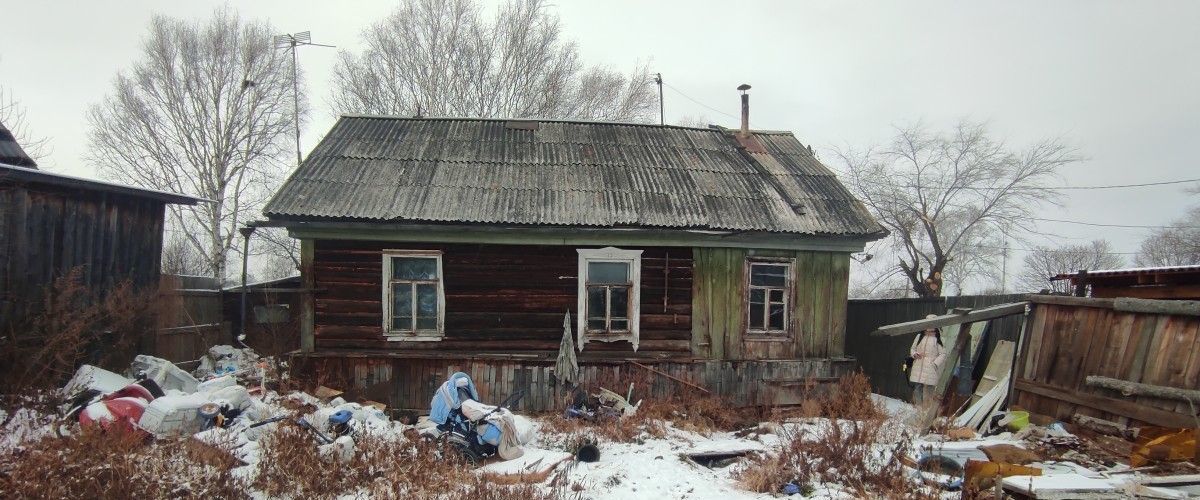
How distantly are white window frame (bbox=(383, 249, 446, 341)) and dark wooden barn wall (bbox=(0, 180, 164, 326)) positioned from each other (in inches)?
137

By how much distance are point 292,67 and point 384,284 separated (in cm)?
1996

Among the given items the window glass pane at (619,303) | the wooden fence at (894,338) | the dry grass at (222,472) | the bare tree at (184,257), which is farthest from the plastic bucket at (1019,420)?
the bare tree at (184,257)

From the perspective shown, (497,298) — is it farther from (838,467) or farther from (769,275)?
(838,467)

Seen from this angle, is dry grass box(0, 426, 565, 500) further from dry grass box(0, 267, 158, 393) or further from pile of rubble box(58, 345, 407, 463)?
dry grass box(0, 267, 158, 393)

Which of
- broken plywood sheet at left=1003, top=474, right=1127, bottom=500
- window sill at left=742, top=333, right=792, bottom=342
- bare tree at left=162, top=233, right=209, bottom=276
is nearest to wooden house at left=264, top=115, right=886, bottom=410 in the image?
window sill at left=742, top=333, right=792, bottom=342

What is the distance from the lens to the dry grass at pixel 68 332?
674 centimetres

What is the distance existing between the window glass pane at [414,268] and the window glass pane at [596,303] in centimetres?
225

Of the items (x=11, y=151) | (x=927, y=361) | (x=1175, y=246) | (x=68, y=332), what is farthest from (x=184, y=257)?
(x=1175, y=246)

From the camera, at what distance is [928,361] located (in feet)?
29.3

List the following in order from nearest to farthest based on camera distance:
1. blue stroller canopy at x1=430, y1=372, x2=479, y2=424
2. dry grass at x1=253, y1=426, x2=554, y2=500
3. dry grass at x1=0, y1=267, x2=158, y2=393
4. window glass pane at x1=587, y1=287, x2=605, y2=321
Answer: dry grass at x1=253, y1=426, x2=554, y2=500, blue stroller canopy at x1=430, y1=372, x2=479, y2=424, dry grass at x1=0, y1=267, x2=158, y2=393, window glass pane at x1=587, y1=287, x2=605, y2=321

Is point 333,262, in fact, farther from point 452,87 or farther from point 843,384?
point 452,87

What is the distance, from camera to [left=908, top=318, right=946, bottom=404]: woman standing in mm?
8836

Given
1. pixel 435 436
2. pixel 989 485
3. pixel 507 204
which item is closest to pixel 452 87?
pixel 507 204

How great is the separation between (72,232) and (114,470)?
15.2 feet
